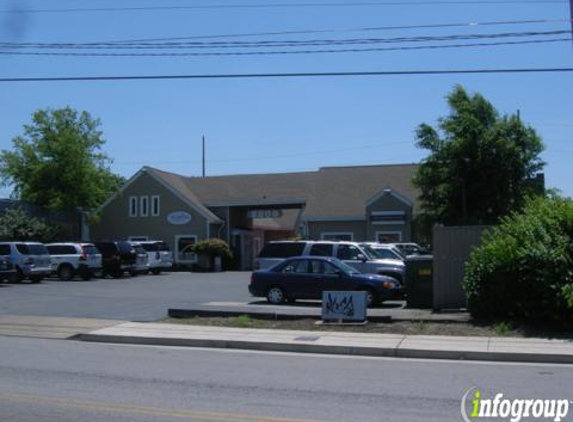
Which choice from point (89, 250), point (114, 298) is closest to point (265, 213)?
point (89, 250)

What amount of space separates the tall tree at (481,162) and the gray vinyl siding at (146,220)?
17.1 meters

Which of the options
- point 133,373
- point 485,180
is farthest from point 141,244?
point 133,373

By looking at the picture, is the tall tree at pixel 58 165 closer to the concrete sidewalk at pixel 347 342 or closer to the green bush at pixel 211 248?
the green bush at pixel 211 248

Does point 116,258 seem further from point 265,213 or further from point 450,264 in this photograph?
point 450,264

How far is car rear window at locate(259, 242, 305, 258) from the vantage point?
23656mm

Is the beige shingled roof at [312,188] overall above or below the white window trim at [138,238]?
above

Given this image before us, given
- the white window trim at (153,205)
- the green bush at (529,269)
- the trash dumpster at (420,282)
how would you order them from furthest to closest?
the white window trim at (153,205) < the trash dumpster at (420,282) < the green bush at (529,269)

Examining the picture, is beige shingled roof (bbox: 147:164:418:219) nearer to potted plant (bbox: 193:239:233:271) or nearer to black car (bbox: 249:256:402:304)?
potted plant (bbox: 193:239:233:271)

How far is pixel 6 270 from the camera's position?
29766 millimetres

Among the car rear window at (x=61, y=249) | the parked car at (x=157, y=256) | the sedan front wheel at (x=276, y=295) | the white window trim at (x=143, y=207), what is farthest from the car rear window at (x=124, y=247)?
the sedan front wheel at (x=276, y=295)

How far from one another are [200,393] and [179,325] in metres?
7.14

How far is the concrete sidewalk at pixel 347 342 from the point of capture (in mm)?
12172

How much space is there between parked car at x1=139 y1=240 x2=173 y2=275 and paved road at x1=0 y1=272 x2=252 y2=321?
7828 millimetres

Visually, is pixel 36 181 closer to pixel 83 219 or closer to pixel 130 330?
pixel 83 219
